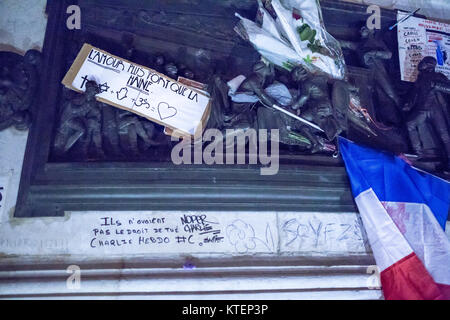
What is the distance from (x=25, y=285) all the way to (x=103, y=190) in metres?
1.28

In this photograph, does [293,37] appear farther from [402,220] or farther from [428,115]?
[402,220]

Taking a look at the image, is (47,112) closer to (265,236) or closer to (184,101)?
(184,101)

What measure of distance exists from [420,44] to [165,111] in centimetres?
443

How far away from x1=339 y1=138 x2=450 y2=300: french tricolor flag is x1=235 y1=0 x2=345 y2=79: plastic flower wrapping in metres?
1.23

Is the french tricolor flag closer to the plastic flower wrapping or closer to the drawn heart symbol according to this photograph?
the plastic flower wrapping

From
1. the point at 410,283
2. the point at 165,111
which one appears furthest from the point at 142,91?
the point at 410,283

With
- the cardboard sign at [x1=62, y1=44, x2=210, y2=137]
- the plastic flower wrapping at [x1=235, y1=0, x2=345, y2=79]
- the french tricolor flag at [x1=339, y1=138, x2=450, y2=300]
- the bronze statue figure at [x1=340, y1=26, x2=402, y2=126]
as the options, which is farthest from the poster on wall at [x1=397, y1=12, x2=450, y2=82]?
the cardboard sign at [x1=62, y1=44, x2=210, y2=137]

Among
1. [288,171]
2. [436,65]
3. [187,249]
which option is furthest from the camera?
[436,65]

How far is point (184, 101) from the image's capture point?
5125mm

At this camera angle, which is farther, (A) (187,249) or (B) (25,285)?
(A) (187,249)

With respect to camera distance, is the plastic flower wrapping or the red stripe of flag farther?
the plastic flower wrapping

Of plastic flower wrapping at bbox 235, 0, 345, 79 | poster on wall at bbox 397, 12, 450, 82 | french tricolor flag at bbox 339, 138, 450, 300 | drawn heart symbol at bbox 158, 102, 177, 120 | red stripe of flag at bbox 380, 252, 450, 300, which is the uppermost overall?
poster on wall at bbox 397, 12, 450, 82

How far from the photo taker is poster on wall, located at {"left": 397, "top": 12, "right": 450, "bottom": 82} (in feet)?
21.2
